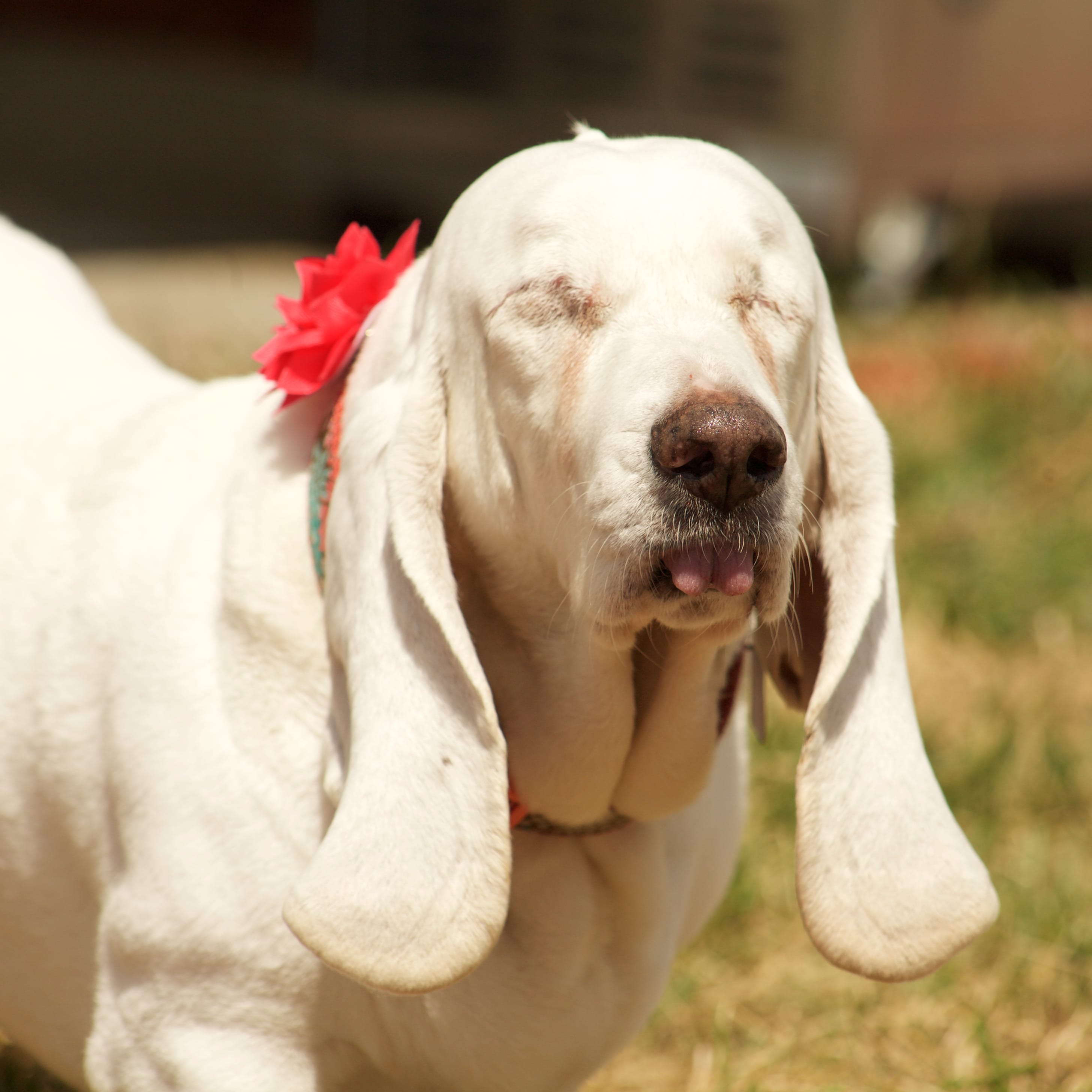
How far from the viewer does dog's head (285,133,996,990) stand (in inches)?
61.9

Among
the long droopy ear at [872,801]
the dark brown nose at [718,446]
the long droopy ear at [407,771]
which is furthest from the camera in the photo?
the long droopy ear at [872,801]

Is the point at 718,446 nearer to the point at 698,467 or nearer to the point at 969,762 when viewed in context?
the point at 698,467

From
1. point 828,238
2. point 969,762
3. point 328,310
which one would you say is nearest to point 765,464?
point 328,310

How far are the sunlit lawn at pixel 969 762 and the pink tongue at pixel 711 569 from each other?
4.38 ft

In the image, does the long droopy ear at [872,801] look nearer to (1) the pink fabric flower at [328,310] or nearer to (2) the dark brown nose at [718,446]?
(2) the dark brown nose at [718,446]

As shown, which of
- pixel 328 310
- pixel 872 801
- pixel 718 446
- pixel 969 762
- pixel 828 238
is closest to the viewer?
pixel 718 446

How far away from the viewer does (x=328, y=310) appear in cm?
199

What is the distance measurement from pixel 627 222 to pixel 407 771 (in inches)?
26.5

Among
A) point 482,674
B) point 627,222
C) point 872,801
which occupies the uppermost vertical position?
point 627,222

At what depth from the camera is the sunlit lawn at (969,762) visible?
8.80ft

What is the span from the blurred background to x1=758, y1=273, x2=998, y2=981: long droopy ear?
0.95 metres

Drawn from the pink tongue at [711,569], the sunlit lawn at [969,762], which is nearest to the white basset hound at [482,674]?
the pink tongue at [711,569]

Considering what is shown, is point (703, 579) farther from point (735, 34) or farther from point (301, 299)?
point (735, 34)

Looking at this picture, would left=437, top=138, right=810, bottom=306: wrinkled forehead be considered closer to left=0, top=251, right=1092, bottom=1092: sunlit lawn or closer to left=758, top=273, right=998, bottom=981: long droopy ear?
left=758, top=273, right=998, bottom=981: long droopy ear
